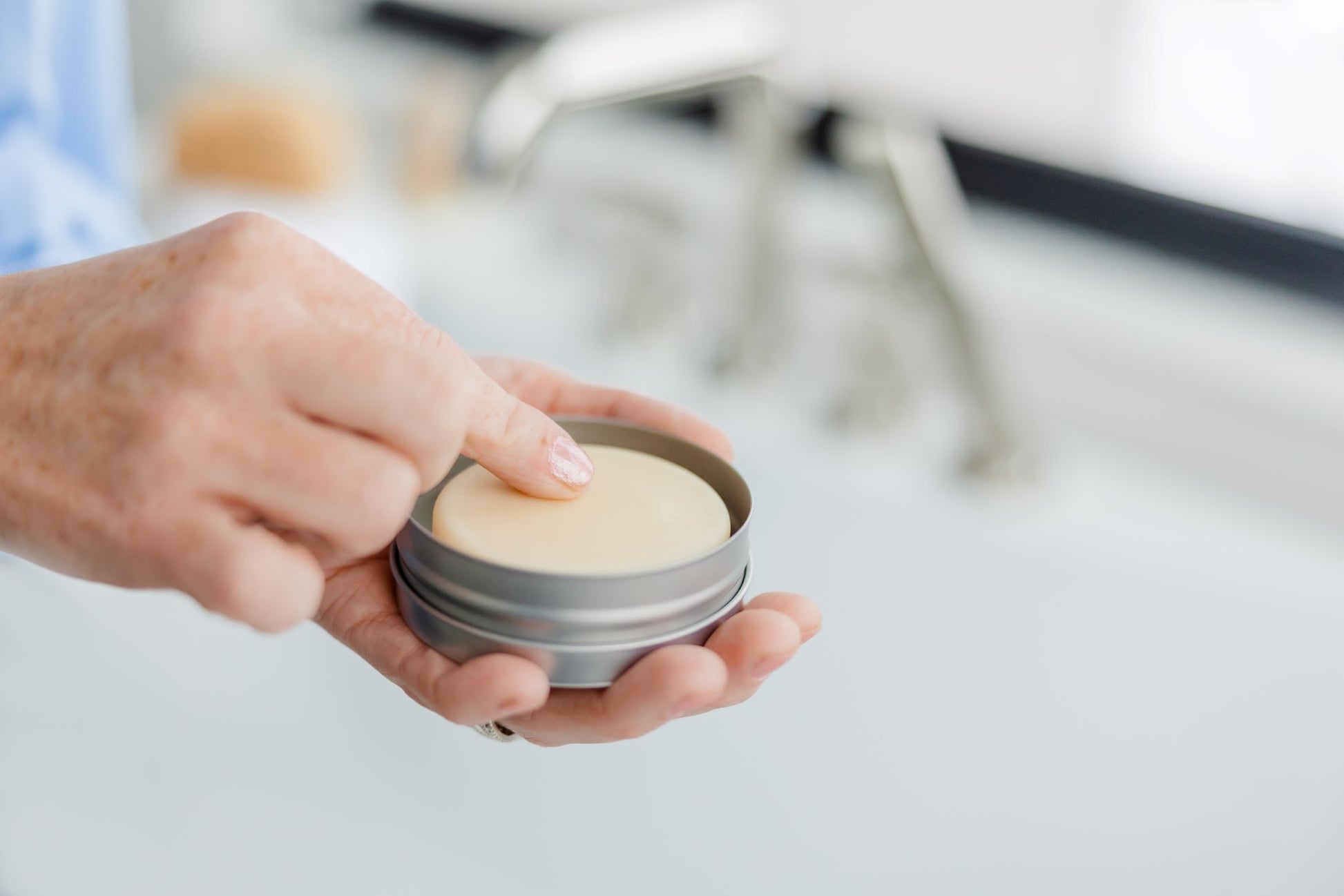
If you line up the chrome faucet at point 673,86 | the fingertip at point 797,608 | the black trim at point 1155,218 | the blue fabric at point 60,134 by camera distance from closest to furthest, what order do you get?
the fingertip at point 797,608 < the blue fabric at point 60,134 < the chrome faucet at point 673,86 < the black trim at point 1155,218

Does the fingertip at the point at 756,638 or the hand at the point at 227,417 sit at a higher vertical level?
the hand at the point at 227,417

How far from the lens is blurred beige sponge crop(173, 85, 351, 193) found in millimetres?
1203

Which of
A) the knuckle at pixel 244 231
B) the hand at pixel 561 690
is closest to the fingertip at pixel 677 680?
the hand at pixel 561 690

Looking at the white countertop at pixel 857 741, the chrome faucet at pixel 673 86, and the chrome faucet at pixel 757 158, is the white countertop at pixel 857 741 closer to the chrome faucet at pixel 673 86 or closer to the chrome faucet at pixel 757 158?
the chrome faucet at pixel 757 158

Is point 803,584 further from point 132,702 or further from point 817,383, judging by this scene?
point 132,702

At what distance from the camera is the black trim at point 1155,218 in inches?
39.9

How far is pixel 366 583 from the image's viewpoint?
561mm

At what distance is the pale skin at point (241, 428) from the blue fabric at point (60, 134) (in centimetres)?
31

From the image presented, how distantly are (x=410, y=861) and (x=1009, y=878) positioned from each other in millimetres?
481

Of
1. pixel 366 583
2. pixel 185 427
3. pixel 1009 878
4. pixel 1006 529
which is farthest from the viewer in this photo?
pixel 1006 529

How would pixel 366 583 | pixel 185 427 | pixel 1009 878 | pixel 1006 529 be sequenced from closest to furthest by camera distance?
pixel 185 427, pixel 366 583, pixel 1009 878, pixel 1006 529

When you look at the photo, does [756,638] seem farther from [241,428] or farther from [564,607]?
[241,428]

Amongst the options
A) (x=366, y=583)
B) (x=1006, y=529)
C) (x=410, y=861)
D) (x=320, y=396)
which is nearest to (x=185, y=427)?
(x=320, y=396)

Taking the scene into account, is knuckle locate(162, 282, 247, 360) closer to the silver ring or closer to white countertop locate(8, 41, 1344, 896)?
the silver ring
